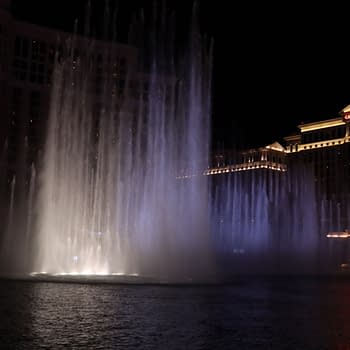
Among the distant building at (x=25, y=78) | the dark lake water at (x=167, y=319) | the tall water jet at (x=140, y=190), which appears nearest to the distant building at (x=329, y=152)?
the distant building at (x=25, y=78)

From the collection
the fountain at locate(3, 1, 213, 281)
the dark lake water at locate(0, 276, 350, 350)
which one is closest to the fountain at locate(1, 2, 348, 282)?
the fountain at locate(3, 1, 213, 281)

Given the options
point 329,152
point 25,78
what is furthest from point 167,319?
point 329,152

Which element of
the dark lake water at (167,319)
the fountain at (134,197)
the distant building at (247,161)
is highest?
the distant building at (247,161)

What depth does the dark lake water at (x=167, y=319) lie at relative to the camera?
7.98 m

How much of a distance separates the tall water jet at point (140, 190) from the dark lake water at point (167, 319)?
6.55 metres

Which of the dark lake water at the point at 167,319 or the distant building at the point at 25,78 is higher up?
the distant building at the point at 25,78

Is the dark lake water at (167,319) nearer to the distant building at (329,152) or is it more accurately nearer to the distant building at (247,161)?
the distant building at (247,161)

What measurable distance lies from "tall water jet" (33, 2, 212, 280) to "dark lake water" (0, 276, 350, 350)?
6546 millimetres

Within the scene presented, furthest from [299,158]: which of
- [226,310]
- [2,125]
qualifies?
[226,310]

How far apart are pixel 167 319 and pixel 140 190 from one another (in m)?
16.3

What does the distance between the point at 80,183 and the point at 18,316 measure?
17440 millimetres

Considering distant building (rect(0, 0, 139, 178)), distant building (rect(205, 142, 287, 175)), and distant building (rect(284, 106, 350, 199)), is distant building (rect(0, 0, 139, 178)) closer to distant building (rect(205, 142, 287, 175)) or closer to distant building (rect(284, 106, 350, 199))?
distant building (rect(205, 142, 287, 175))

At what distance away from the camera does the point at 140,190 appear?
2616cm

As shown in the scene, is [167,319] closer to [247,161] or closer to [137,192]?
[137,192]
